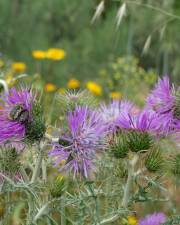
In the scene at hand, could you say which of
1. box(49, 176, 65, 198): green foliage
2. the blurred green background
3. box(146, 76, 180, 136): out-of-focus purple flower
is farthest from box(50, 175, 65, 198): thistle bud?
the blurred green background

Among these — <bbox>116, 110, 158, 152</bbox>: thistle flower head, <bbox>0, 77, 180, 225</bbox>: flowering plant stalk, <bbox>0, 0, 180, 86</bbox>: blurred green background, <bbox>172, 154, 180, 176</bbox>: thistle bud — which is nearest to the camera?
<bbox>0, 77, 180, 225</bbox>: flowering plant stalk

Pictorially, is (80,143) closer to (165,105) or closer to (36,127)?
(36,127)

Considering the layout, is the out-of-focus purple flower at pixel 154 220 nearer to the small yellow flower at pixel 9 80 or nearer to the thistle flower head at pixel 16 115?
the thistle flower head at pixel 16 115

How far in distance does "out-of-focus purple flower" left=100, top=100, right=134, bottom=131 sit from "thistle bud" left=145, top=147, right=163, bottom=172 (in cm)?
23

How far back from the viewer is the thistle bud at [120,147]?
1931 mm

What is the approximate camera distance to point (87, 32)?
10.9 metres

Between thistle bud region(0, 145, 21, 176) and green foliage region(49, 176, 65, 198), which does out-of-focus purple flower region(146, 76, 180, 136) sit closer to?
green foliage region(49, 176, 65, 198)

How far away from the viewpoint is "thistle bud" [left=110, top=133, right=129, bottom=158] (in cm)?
193

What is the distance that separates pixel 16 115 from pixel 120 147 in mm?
345

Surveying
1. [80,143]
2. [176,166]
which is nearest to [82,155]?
[80,143]

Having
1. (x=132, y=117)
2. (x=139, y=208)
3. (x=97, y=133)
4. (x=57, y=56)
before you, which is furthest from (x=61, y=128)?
(x=57, y=56)

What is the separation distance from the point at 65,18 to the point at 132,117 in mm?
10037

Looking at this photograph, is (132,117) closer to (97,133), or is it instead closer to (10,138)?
(97,133)

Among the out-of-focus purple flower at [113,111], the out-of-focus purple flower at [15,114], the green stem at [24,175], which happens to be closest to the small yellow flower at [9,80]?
the out-of-focus purple flower at [113,111]
